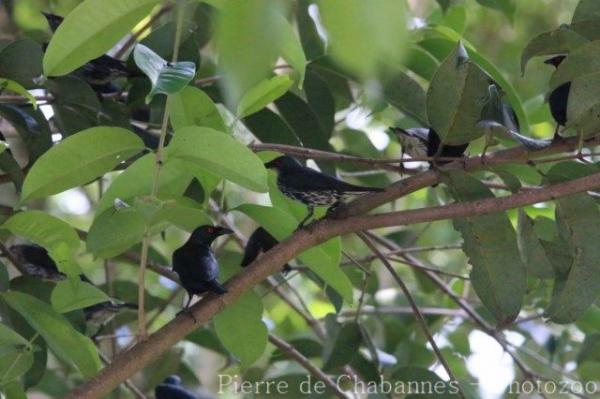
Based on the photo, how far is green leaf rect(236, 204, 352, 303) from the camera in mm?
1655

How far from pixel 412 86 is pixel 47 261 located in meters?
0.98

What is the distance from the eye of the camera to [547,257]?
1.73 m

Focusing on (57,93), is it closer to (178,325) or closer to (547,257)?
(178,325)

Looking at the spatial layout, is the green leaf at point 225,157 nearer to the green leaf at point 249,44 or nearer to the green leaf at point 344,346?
the green leaf at point 249,44

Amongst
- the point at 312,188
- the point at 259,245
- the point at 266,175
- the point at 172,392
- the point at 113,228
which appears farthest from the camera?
the point at 172,392

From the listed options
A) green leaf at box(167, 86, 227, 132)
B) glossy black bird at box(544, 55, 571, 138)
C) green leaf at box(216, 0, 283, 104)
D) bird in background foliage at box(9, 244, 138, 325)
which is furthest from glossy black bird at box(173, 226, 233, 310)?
green leaf at box(216, 0, 283, 104)

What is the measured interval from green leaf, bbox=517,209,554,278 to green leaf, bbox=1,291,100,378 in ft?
2.78

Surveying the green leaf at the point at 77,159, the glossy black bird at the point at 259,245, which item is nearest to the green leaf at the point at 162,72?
the green leaf at the point at 77,159

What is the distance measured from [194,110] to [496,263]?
0.63 m

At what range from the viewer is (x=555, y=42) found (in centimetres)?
168

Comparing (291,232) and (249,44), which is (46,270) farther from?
(249,44)

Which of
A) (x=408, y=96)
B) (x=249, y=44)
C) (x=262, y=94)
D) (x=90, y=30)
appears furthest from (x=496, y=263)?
(x=249, y=44)

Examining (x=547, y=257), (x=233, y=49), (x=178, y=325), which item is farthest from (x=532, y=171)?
(x=233, y=49)

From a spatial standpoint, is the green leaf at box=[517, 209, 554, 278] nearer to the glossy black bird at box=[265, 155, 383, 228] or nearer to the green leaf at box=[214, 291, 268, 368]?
the glossy black bird at box=[265, 155, 383, 228]
